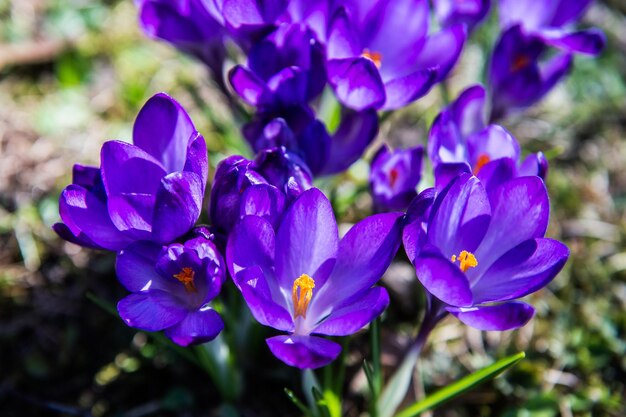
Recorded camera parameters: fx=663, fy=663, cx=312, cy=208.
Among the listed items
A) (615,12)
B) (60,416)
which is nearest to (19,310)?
(60,416)

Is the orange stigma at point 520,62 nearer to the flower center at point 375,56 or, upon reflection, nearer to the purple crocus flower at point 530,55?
the purple crocus flower at point 530,55

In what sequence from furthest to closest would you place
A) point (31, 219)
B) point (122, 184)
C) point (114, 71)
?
point (114, 71) < point (31, 219) < point (122, 184)

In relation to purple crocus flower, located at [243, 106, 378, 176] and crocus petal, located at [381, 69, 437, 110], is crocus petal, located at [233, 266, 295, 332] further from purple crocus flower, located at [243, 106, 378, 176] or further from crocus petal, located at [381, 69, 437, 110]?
crocus petal, located at [381, 69, 437, 110]

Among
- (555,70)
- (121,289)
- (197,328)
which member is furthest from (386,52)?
(121,289)

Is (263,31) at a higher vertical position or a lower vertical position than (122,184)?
higher

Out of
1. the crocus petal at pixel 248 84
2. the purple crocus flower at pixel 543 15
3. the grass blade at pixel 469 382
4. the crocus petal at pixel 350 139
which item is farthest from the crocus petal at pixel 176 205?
the purple crocus flower at pixel 543 15

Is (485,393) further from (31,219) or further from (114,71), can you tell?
(114,71)

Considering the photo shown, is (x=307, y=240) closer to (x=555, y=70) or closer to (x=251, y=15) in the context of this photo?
(x=251, y=15)
